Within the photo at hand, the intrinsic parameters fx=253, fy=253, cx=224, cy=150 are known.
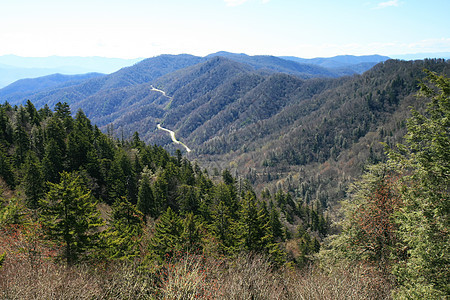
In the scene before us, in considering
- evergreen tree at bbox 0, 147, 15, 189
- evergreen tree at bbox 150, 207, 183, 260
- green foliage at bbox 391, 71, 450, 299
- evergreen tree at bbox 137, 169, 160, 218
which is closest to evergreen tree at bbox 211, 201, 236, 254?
evergreen tree at bbox 150, 207, 183, 260

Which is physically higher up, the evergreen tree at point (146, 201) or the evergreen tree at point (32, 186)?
the evergreen tree at point (32, 186)

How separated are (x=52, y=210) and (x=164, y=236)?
9.45m

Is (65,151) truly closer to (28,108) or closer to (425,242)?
(28,108)

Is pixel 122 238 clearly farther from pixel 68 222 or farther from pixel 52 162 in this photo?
pixel 52 162

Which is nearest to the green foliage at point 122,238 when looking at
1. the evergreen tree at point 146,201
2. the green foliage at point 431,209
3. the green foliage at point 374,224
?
the evergreen tree at point 146,201

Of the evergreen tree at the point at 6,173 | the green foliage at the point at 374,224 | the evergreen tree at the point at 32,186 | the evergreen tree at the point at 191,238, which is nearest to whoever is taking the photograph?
the green foliage at the point at 374,224

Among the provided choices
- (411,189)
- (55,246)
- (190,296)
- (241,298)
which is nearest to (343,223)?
(411,189)

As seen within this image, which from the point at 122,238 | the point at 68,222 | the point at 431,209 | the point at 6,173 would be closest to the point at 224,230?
the point at 122,238

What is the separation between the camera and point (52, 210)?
18.9 m

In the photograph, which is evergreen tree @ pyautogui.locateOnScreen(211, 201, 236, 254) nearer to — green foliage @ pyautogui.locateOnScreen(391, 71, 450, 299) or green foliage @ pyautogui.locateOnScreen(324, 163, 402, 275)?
green foliage @ pyautogui.locateOnScreen(324, 163, 402, 275)

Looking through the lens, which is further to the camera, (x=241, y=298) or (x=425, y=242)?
(x=425, y=242)

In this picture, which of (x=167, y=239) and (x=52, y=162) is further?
(x=52, y=162)

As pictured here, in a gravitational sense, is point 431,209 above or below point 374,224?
above

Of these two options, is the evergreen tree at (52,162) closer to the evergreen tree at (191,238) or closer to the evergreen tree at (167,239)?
the evergreen tree at (167,239)
